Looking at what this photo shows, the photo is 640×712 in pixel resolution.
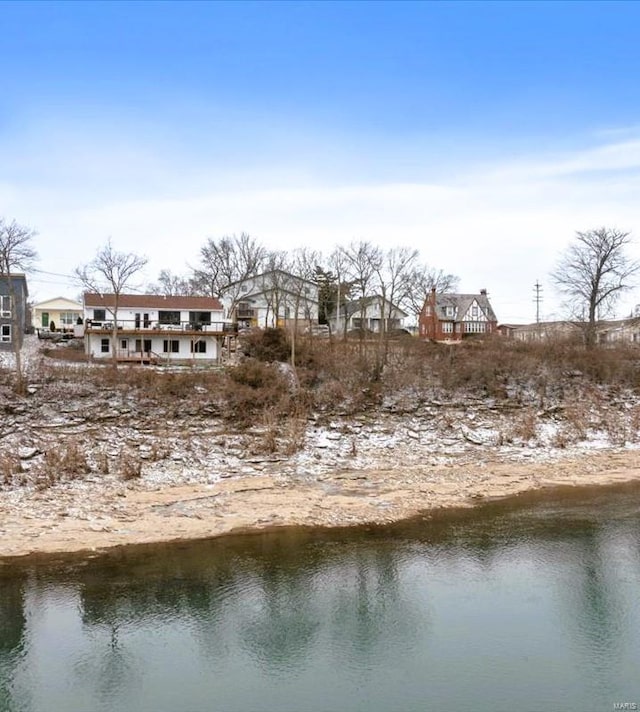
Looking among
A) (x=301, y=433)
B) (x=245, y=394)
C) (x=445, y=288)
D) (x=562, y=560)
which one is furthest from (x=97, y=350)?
(x=445, y=288)

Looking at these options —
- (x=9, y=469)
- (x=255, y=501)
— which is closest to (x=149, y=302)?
(x=9, y=469)

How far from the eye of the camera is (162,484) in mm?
24203

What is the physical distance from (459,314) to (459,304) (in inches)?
57.7

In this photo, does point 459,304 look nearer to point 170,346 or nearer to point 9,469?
point 170,346

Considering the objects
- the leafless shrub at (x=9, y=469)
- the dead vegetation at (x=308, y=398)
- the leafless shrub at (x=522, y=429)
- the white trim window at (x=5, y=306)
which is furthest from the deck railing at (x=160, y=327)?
the leafless shrub at (x=522, y=429)

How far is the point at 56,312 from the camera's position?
303 ft

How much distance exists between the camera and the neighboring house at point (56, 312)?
84.2m

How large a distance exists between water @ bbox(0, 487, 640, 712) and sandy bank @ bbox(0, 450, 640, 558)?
1350 millimetres

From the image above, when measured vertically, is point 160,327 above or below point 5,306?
below

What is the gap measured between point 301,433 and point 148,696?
19583 millimetres

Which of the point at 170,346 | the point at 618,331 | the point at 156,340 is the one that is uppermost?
the point at 618,331

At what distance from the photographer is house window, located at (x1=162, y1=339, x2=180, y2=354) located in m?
48.8

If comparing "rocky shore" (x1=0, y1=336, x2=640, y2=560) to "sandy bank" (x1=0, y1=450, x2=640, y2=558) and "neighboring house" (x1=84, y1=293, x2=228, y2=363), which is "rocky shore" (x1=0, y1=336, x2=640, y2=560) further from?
"neighboring house" (x1=84, y1=293, x2=228, y2=363)

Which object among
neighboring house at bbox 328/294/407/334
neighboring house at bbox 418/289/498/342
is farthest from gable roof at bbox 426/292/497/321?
neighboring house at bbox 328/294/407/334
